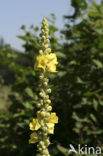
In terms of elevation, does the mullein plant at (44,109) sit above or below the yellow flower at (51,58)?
below

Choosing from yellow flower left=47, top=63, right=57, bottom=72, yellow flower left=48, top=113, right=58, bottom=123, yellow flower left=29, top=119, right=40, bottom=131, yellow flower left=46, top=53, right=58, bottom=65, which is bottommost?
yellow flower left=29, top=119, right=40, bottom=131

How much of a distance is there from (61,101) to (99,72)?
2.50ft

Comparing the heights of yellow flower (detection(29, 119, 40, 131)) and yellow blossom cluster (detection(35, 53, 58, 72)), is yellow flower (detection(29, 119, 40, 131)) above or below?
below

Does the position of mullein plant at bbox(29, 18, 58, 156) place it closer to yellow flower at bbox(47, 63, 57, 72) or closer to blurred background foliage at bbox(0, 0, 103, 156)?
yellow flower at bbox(47, 63, 57, 72)

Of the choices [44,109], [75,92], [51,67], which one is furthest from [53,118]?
[75,92]

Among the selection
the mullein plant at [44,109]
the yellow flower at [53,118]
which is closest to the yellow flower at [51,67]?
the mullein plant at [44,109]

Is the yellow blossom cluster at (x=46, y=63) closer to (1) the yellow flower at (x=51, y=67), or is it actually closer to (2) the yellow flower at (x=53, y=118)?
(1) the yellow flower at (x=51, y=67)

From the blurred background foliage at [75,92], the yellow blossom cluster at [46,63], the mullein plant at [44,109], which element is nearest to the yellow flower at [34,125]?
the mullein plant at [44,109]

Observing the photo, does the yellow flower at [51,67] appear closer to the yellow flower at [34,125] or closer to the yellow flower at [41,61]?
the yellow flower at [41,61]

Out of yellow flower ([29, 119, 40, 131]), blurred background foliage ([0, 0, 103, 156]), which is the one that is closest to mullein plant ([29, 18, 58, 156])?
yellow flower ([29, 119, 40, 131])

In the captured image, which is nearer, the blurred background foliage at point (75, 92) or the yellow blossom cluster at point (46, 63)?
the yellow blossom cluster at point (46, 63)

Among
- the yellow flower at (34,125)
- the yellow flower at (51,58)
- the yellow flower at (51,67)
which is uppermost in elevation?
the yellow flower at (51,58)

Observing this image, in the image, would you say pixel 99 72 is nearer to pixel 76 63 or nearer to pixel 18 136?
pixel 76 63

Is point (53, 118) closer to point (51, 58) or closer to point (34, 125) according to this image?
point (34, 125)
